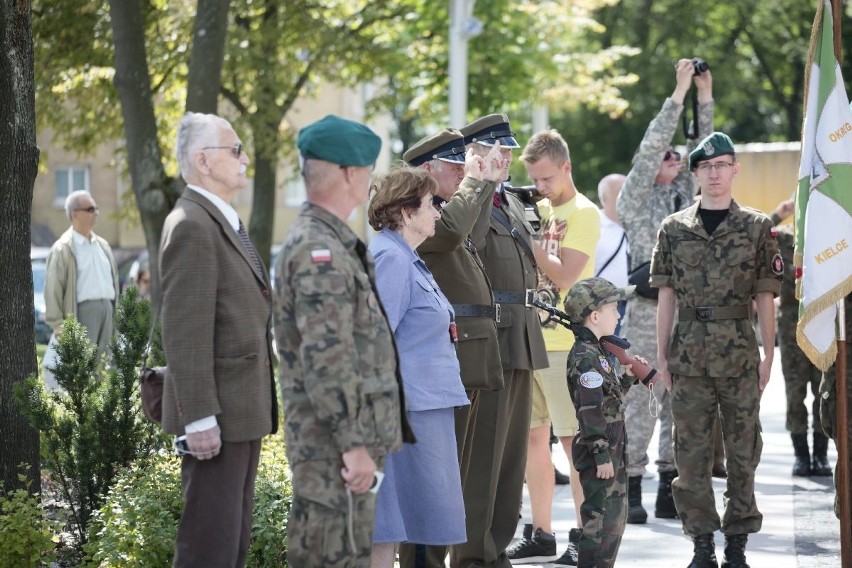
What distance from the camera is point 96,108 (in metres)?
17.3

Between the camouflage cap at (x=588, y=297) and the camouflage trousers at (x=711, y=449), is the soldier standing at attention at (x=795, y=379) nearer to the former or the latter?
the camouflage trousers at (x=711, y=449)

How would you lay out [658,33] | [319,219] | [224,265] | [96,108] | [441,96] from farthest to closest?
[658,33], [441,96], [96,108], [224,265], [319,219]

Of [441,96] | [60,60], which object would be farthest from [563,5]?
[60,60]

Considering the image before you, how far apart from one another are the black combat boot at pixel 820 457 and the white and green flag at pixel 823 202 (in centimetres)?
378

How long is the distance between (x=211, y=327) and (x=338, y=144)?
827mm

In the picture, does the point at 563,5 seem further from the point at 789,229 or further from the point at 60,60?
the point at 789,229

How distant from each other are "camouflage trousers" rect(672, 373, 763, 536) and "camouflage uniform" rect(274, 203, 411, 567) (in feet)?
9.98

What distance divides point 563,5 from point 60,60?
10.3 m

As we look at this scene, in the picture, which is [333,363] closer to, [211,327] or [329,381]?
[329,381]

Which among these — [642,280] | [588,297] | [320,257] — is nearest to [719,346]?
[588,297]

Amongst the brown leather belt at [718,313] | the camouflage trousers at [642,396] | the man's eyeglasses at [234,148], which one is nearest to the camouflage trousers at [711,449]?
the brown leather belt at [718,313]

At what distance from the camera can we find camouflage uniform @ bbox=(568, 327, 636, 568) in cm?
603

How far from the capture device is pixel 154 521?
19.4 ft

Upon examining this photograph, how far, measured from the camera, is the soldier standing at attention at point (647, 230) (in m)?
8.59
